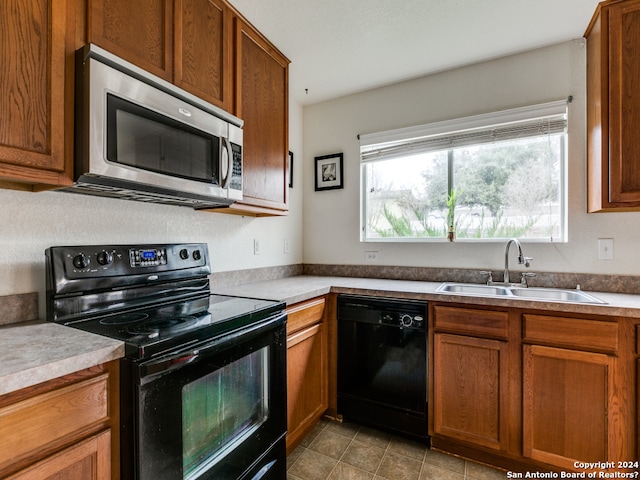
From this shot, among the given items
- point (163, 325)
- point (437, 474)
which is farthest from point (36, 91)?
point (437, 474)

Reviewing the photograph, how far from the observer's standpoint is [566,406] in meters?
1.54

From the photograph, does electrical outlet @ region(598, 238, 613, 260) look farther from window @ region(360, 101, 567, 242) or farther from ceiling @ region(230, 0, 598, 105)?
ceiling @ region(230, 0, 598, 105)

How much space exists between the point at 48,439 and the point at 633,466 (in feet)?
7.35

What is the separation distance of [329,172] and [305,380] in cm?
171

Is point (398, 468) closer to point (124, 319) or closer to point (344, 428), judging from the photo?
point (344, 428)

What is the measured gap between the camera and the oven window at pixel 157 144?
1.12 metres

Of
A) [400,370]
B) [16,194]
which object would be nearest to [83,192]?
[16,194]

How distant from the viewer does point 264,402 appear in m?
1.42

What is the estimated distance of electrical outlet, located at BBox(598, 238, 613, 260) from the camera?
6.23 ft

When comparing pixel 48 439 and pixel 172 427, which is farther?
pixel 172 427

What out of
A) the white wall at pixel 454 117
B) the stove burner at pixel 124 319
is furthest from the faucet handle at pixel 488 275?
the stove burner at pixel 124 319

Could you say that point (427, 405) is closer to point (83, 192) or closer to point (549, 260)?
point (549, 260)

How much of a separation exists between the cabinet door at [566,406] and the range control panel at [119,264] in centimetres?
179

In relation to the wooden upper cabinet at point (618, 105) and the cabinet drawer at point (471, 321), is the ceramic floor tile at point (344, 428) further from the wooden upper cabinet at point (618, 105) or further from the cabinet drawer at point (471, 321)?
the wooden upper cabinet at point (618, 105)
